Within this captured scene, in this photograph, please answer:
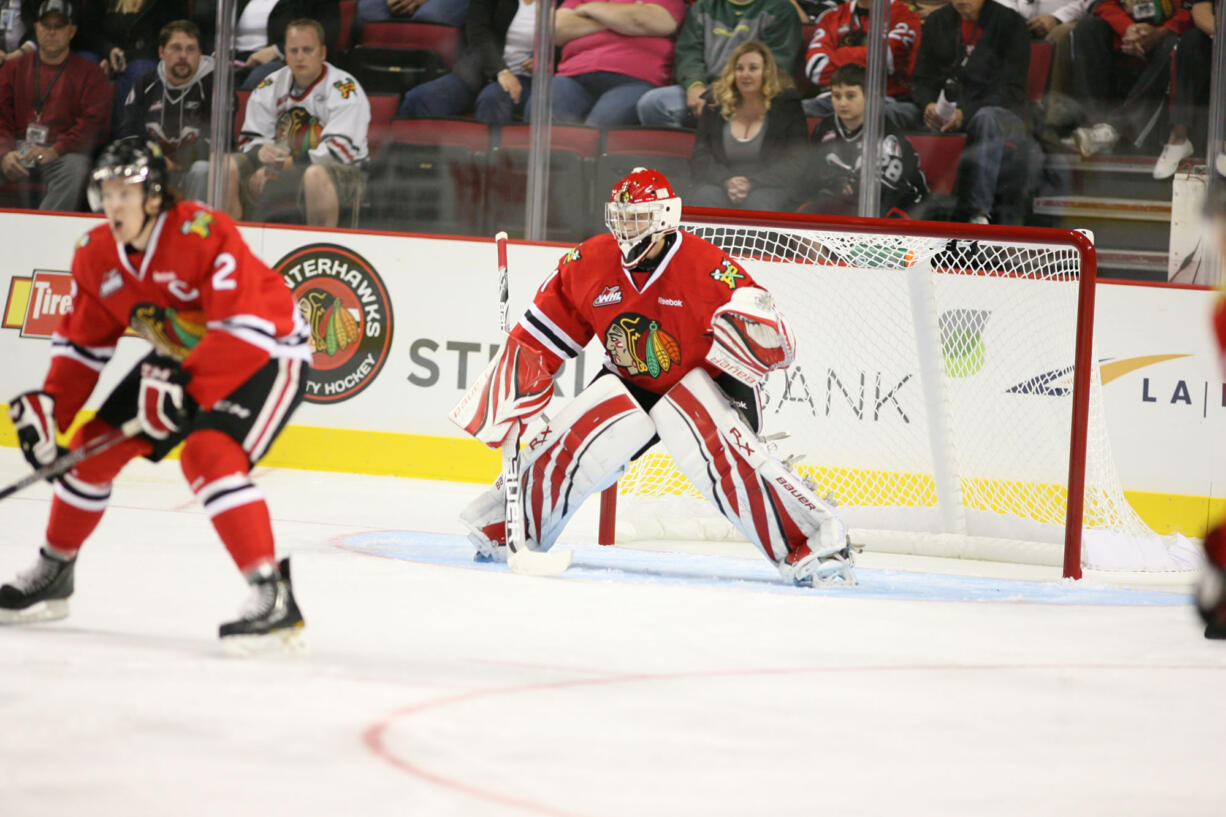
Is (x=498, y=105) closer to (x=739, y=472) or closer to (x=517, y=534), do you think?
(x=517, y=534)

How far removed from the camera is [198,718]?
2182 mm

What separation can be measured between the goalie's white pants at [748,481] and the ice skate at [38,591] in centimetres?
158

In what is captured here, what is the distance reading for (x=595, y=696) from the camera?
2.51 m

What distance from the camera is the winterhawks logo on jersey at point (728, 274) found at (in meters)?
3.87

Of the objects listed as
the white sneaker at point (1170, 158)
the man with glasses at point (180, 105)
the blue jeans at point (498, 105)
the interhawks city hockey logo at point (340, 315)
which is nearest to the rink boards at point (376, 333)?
the interhawks city hockey logo at point (340, 315)

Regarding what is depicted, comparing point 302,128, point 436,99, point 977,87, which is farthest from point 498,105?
point 977,87

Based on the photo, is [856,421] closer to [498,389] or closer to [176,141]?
[498,389]

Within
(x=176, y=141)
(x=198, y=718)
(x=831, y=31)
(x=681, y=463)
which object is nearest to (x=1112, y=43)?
(x=831, y=31)

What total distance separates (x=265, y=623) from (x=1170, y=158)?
13.5 feet

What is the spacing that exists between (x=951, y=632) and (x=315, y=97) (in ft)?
12.8

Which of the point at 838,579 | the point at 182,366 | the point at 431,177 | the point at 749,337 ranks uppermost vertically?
the point at 431,177

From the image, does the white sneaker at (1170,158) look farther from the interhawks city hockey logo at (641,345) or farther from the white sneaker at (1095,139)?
the interhawks city hockey logo at (641,345)

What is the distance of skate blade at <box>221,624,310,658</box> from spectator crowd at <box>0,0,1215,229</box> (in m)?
3.61

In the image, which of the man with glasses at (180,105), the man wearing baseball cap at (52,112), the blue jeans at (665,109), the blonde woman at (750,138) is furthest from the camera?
the man wearing baseball cap at (52,112)
